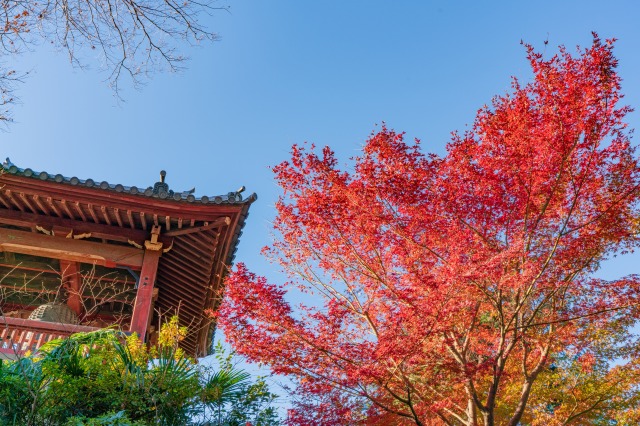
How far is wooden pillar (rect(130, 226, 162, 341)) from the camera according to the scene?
26.1ft

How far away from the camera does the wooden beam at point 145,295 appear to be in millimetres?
7828

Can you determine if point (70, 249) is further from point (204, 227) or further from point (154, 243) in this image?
point (204, 227)

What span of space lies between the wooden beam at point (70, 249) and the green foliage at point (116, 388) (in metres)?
2.36

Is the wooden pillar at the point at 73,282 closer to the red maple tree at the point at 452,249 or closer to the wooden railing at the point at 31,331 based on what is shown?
the wooden railing at the point at 31,331

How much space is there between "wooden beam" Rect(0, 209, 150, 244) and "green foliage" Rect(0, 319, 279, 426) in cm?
246

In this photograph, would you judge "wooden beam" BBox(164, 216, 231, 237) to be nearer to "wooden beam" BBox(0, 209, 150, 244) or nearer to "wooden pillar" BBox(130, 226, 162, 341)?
"wooden pillar" BBox(130, 226, 162, 341)

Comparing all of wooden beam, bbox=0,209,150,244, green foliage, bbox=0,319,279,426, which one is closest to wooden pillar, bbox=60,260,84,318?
wooden beam, bbox=0,209,150,244

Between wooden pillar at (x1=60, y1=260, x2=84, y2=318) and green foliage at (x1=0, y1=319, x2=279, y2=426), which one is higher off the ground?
wooden pillar at (x1=60, y1=260, x2=84, y2=318)

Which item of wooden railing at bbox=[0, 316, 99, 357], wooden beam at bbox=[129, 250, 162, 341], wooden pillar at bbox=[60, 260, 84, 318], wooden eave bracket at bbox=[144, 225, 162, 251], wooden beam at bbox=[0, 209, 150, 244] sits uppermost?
wooden pillar at bbox=[60, 260, 84, 318]

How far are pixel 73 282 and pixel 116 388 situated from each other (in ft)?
17.3

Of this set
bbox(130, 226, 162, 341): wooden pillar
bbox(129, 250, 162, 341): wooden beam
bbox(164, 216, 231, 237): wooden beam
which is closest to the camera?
bbox(129, 250, 162, 341): wooden beam

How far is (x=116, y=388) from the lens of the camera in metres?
5.45

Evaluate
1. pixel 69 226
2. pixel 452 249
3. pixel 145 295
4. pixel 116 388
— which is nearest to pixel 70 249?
pixel 69 226

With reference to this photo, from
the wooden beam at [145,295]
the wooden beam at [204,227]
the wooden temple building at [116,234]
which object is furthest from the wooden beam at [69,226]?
the wooden beam at [204,227]
